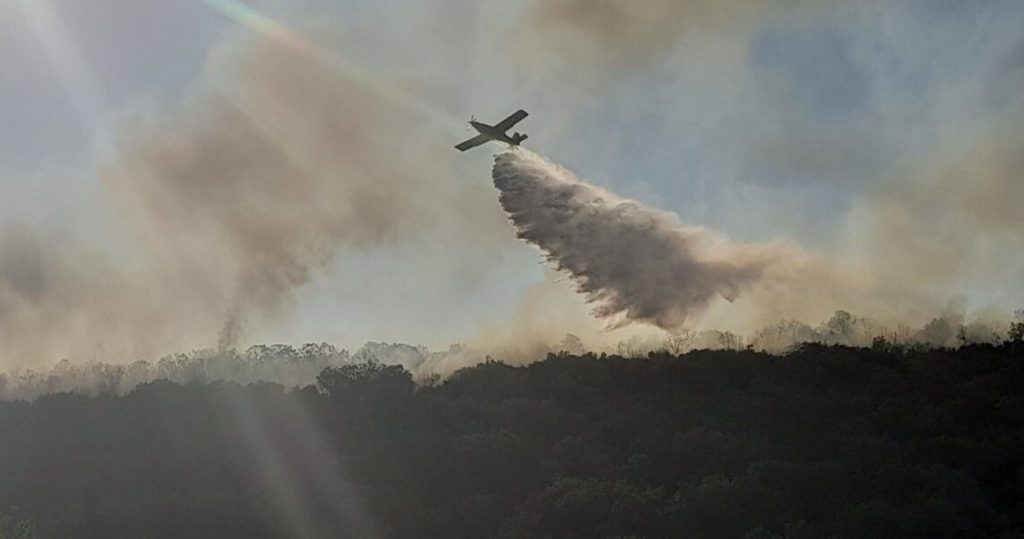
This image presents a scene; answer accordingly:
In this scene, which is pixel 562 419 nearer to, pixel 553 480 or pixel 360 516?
pixel 553 480

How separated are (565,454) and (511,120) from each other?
2197cm

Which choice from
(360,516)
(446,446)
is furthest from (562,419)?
(360,516)

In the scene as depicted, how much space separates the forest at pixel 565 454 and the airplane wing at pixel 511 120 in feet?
67.3

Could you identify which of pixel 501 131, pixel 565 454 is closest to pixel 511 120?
pixel 501 131

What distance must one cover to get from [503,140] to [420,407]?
2736cm

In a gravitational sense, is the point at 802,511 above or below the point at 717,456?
below

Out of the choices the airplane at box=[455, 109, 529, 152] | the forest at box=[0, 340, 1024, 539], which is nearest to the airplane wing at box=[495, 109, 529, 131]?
the airplane at box=[455, 109, 529, 152]

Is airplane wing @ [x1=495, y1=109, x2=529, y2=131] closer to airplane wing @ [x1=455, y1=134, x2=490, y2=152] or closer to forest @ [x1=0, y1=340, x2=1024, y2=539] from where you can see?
airplane wing @ [x1=455, y1=134, x2=490, y2=152]

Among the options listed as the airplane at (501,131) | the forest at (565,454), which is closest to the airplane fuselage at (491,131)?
the airplane at (501,131)

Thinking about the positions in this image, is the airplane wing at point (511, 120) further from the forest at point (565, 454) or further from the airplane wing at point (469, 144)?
the forest at point (565, 454)

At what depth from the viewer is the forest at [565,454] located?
1746 inches

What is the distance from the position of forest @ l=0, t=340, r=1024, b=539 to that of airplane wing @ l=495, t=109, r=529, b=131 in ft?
67.3

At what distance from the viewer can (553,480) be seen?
54.8 m

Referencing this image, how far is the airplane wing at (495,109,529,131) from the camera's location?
55.9 meters
